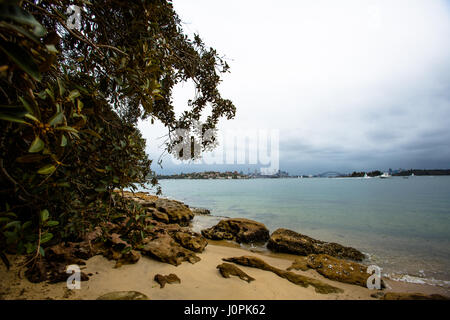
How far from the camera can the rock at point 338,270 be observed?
15.8ft

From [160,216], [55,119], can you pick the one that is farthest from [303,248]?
[55,119]

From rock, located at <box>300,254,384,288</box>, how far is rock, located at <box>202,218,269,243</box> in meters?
3.53

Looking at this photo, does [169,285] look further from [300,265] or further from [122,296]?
[300,265]

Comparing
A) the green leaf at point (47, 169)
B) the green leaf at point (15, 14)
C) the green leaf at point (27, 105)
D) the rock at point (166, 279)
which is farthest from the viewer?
the rock at point (166, 279)

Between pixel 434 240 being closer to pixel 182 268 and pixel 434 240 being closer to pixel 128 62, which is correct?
pixel 182 268

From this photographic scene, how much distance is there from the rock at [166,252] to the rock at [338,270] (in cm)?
350

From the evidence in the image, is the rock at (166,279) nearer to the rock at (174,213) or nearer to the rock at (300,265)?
the rock at (300,265)

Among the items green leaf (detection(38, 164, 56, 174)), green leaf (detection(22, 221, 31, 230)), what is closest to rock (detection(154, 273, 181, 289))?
green leaf (detection(22, 221, 31, 230))

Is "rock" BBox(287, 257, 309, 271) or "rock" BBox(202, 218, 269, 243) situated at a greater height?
"rock" BBox(287, 257, 309, 271)

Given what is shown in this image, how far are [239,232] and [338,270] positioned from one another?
481 cm

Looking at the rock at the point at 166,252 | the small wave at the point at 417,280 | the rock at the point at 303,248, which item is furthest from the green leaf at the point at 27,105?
the small wave at the point at 417,280

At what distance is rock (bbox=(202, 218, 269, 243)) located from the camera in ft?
29.7

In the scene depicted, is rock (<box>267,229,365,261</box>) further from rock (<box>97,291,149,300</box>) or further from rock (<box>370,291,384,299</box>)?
rock (<box>97,291,149,300</box>)
